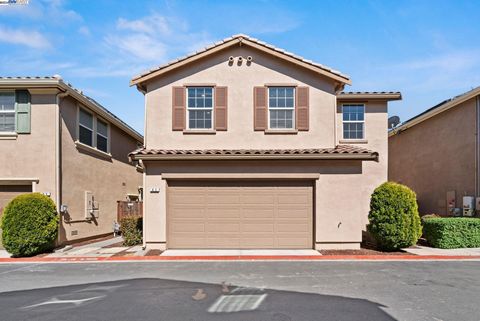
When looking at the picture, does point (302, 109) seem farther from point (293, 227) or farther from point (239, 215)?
point (239, 215)

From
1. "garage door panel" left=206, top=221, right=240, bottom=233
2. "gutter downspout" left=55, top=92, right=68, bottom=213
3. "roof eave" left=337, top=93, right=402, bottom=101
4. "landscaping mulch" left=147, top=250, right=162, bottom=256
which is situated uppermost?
"roof eave" left=337, top=93, right=402, bottom=101

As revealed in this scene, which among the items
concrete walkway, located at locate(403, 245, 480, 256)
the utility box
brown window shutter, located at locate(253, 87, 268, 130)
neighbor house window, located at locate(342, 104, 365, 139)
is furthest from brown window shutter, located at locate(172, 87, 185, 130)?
the utility box

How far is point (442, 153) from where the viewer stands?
15.7 meters

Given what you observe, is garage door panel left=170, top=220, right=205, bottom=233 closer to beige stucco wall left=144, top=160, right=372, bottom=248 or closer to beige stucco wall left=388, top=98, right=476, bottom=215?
beige stucco wall left=144, top=160, right=372, bottom=248

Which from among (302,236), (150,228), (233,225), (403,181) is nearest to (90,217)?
(150,228)

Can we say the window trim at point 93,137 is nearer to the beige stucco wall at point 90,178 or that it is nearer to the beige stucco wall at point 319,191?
the beige stucco wall at point 90,178

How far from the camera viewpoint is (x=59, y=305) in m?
5.86

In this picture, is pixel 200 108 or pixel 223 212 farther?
pixel 200 108

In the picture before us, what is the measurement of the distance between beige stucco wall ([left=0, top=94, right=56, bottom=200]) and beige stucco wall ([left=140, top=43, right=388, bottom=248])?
3.69m

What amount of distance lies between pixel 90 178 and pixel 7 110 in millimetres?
4115

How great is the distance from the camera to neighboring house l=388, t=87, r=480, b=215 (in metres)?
13.7

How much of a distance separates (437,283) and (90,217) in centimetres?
1299

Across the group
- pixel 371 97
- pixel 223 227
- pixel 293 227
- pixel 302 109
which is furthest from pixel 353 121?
pixel 223 227

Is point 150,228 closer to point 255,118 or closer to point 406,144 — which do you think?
point 255,118
